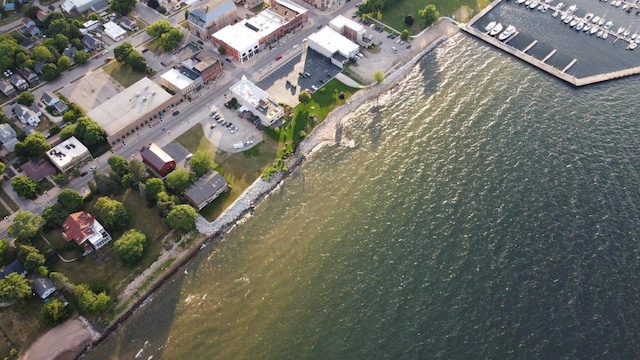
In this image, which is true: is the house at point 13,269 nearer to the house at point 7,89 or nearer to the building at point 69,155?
the building at point 69,155

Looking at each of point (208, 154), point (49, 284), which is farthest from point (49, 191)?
point (208, 154)

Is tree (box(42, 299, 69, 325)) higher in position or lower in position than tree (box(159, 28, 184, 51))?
lower

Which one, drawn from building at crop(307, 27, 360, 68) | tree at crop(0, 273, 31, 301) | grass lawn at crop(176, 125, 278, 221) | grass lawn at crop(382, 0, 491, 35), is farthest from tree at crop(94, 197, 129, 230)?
grass lawn at crop(382, 0, 491, 35)

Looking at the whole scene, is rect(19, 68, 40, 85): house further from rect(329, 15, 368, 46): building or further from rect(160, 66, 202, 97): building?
rect(329, 15, 368, 46): building

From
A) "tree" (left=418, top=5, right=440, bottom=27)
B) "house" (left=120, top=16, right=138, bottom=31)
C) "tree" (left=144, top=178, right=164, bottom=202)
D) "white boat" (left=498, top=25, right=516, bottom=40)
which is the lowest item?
"tree" (left=144, top=178, right=164, bottom=202)

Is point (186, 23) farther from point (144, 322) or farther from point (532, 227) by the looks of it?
point (532, 227)

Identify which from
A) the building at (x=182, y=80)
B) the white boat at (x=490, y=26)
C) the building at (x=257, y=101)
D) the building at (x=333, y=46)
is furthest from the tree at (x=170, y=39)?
the white boat at (x=490, y=26)
